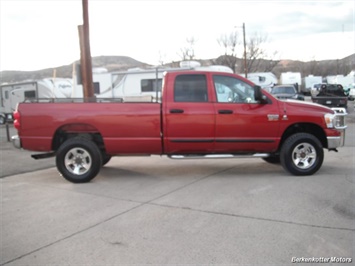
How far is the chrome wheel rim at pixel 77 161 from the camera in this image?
7.24 metres

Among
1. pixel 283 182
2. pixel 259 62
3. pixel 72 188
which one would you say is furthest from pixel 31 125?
pixel 259 62

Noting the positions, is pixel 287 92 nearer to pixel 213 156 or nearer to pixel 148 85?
pixel 148 85

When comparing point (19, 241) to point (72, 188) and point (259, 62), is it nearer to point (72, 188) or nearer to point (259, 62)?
point (72, 188)

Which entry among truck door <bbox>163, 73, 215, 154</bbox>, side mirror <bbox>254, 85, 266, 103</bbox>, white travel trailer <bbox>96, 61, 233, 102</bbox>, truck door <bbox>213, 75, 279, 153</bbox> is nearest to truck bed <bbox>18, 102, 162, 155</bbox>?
truck door <bbox>163, 73, 215, 154</bbox>

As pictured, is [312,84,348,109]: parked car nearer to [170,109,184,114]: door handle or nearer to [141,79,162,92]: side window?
[141,79,162,92]: side window

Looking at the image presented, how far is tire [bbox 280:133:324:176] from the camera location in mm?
7184

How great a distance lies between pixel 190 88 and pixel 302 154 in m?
2.41

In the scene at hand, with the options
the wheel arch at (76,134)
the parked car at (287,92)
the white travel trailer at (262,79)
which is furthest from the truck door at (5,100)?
the wheel arch at (76,134)

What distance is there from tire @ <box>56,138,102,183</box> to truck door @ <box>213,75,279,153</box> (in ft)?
7.42

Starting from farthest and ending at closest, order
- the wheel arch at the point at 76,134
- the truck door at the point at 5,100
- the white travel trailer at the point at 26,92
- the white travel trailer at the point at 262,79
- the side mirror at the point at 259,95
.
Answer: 1. the white travel trailer at the point at 262,79
2. the truck door at the point at 5,100
3. the white travel trailer at the point at 26,92
4. the wheel arch at the point at 76,134
5. the side mirror at the point at 259,95

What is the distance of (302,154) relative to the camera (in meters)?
7.28

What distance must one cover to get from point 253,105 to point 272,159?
1973 millimetres

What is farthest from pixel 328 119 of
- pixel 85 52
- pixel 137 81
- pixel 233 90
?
pixel 137 81

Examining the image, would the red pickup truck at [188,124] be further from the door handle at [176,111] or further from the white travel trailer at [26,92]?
the white travel trailer at [26,92]
